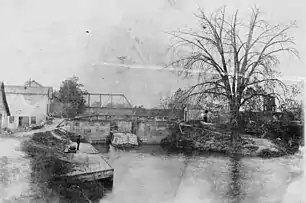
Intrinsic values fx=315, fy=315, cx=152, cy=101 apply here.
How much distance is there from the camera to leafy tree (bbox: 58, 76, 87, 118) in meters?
1.41

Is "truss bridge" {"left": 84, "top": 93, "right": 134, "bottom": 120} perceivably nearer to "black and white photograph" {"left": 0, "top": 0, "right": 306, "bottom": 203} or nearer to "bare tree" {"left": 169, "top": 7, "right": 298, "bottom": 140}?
"black and white photograph" {"left": 0, "top": 0, "right": 306, "bottom": 203}

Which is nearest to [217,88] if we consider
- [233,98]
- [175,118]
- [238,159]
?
[233,98]

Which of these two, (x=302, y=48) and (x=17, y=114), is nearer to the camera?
(x=17, y=114)

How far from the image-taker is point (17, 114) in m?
1.38

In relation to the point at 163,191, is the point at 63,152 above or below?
above

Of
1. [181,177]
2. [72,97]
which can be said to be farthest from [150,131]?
[72,97]

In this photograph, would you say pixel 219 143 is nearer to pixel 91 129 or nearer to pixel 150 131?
pixel 150 131

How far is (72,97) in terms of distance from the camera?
142cm

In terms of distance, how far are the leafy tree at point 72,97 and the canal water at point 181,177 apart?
20 cm

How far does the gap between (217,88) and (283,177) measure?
0.55m

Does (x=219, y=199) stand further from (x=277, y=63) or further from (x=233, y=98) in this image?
(x=277, y=63)

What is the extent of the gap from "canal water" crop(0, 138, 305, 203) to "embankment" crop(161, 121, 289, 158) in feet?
0.11

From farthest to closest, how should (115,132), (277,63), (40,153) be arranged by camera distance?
1. (277,63)
2. (115,132)
3. (40,153)

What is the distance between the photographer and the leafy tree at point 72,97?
141 centimetres
